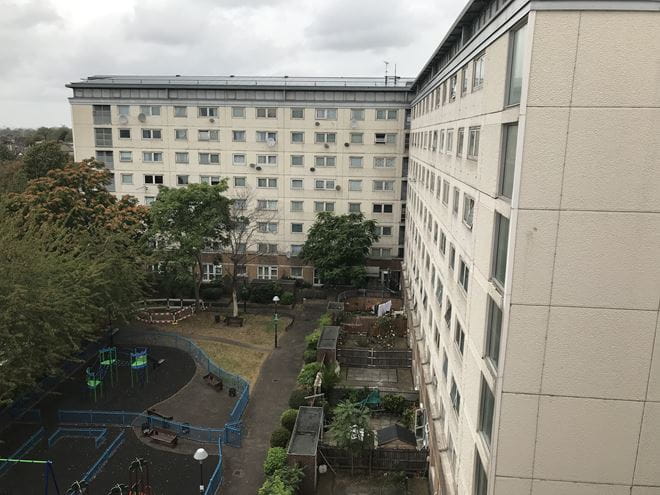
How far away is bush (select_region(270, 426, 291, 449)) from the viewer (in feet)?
73.0

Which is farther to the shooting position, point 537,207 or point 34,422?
point 34,422

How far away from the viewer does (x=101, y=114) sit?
1863 inches

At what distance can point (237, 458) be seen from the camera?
888 inches

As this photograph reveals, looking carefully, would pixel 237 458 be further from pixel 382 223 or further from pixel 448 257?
pixel 382 223

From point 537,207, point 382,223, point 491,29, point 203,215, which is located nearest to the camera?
point 537,207

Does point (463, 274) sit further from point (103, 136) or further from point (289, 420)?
point (103, 136)

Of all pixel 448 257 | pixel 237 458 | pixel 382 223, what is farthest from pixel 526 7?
pixel 382 223

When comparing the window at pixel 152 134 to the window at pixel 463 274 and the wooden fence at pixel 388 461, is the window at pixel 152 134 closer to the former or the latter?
the wooden fence at pixel 388 461

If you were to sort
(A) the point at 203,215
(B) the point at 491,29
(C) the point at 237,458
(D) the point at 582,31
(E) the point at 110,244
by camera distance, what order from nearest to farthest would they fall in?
(D) the point at 582,31 → (B) the point at 491,29 → (C) the point at 237,458 → (E) the point at 110,244 → (A) the point at 203,215

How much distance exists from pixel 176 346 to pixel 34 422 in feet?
35.3

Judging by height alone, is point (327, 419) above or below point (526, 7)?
below

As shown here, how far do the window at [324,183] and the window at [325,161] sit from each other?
138cm

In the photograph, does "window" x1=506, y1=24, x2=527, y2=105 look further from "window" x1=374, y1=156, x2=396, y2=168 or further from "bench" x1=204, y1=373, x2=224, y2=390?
"window" x1=374, y1=156, x2=396, y2=168

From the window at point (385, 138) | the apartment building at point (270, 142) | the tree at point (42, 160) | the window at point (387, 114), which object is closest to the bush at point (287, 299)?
the apartment building at point (270, 142)
